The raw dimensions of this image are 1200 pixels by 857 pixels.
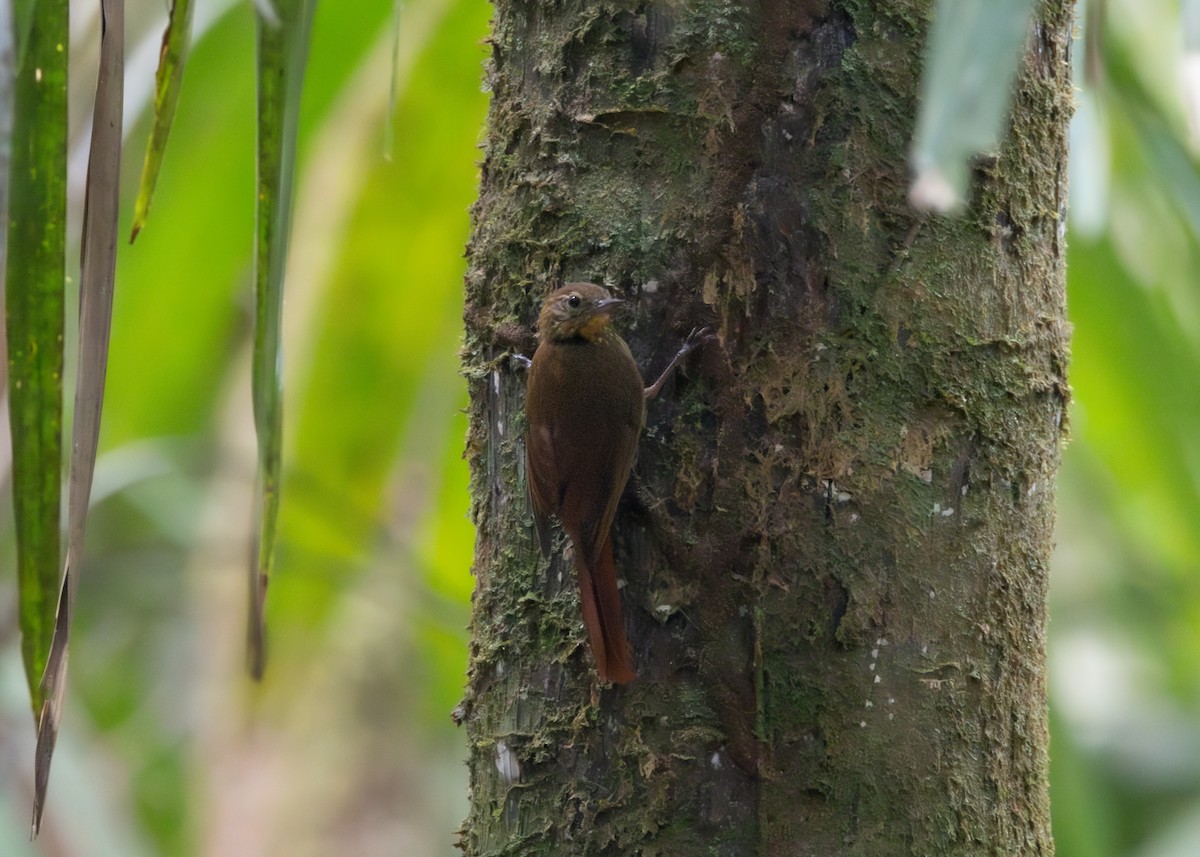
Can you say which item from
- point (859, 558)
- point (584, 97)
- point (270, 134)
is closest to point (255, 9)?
point (270, 134)

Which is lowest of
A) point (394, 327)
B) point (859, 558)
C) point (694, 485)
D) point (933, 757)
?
point (933, 757)

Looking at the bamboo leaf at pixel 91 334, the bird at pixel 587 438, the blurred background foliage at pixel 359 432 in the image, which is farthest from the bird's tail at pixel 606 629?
the blurred background foliage at pixel 359 432

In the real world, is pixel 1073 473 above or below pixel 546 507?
above

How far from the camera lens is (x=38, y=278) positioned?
1458mm

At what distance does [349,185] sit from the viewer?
4035mm

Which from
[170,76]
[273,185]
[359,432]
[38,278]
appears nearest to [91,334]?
[38,278]

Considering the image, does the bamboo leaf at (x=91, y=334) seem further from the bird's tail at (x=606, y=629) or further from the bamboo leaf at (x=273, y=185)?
the bird's tail at (x=606, y=629)

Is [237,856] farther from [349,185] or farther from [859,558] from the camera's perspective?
[859,558]

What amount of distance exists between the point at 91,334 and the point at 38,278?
0.33 feet

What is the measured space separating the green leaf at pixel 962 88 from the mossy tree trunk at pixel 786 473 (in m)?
0.81

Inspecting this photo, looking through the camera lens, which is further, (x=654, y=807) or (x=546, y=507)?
(x=546, y=507)

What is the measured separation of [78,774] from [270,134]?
2.64 metres

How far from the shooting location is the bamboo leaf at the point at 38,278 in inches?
56.7

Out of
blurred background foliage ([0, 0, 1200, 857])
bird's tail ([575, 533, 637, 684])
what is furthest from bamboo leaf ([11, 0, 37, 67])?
blurred background foliage ([0, 0, 1200, 857])
